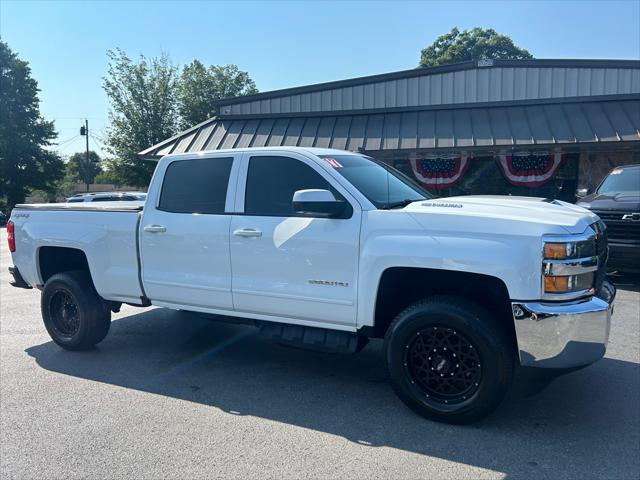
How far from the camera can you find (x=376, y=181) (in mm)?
4613

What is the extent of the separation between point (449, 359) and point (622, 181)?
7.13 metres

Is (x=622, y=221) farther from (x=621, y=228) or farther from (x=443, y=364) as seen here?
(x=443, y=364)

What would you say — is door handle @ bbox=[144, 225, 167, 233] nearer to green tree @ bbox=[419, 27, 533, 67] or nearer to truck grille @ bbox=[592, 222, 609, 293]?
truck grille @ bbox=[592, 222, 609, 293]

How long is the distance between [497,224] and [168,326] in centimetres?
461

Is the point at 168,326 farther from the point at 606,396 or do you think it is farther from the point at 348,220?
the point at 606,396

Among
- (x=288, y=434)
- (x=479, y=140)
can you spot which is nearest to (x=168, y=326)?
(x=288, y=434)

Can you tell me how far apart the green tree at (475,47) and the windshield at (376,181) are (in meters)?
46.3

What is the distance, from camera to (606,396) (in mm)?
4262

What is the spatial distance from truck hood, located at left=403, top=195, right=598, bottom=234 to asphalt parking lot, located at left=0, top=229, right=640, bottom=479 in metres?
1.46

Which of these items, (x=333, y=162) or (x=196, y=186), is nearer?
(x=333, y=162)

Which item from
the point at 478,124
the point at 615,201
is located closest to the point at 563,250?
the point at 615,201

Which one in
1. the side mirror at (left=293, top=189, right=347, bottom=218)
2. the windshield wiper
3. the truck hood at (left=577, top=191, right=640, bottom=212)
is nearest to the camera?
the side mirror at (left=293, top=189, right=347, bottom=218)

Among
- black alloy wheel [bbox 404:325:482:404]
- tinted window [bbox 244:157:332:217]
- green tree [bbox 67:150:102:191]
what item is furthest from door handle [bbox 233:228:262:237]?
green tree [bbox 67:150:102:191]

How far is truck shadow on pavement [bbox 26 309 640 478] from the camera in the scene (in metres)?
3.43
